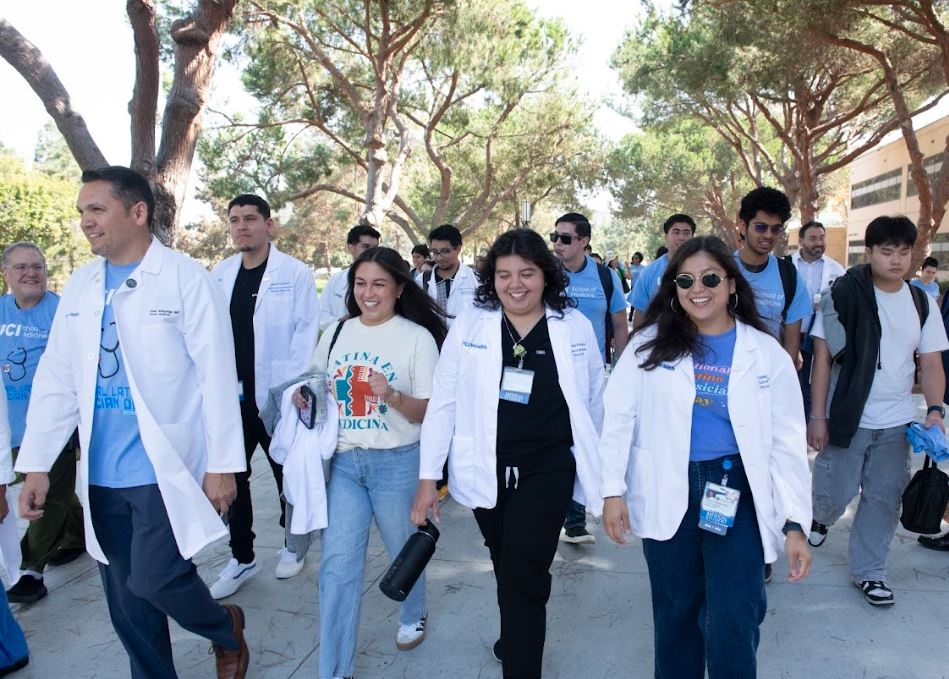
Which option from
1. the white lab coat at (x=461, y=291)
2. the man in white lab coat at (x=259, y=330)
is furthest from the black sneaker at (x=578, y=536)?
the white lab coat at (x=461, y=291)

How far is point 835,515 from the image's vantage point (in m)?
4.00

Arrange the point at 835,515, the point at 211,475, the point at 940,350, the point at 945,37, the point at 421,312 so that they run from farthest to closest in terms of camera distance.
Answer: the point at 945,37, the point at 835,515, the point at 940,350, the point at 421,312, the point at 211,475

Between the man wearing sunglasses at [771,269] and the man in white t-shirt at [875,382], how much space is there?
5.3 inches

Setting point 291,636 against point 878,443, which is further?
point 878,443

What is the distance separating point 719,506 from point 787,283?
1972mm

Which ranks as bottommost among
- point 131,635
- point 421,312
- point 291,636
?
point 291,636

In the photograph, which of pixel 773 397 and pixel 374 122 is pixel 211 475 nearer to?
pixel 773 397

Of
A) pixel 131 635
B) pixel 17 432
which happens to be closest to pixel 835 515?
pixel 131 635

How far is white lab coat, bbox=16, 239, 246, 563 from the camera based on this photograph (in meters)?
2.54

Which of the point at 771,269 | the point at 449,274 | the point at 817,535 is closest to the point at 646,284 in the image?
the point at 771,269

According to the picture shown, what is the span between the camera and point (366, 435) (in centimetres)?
295

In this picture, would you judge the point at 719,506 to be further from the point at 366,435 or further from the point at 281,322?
the point at 281,322

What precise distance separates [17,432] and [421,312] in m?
2.57

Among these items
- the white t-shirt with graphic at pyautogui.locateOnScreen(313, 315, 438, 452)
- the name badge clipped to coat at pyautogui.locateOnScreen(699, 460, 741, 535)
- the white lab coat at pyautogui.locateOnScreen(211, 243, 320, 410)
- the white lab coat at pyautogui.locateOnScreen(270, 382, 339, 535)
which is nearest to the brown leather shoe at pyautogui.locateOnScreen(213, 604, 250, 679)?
the white lab coat at pyautogui.locateOnScreen(270, 382, 339, 535)
